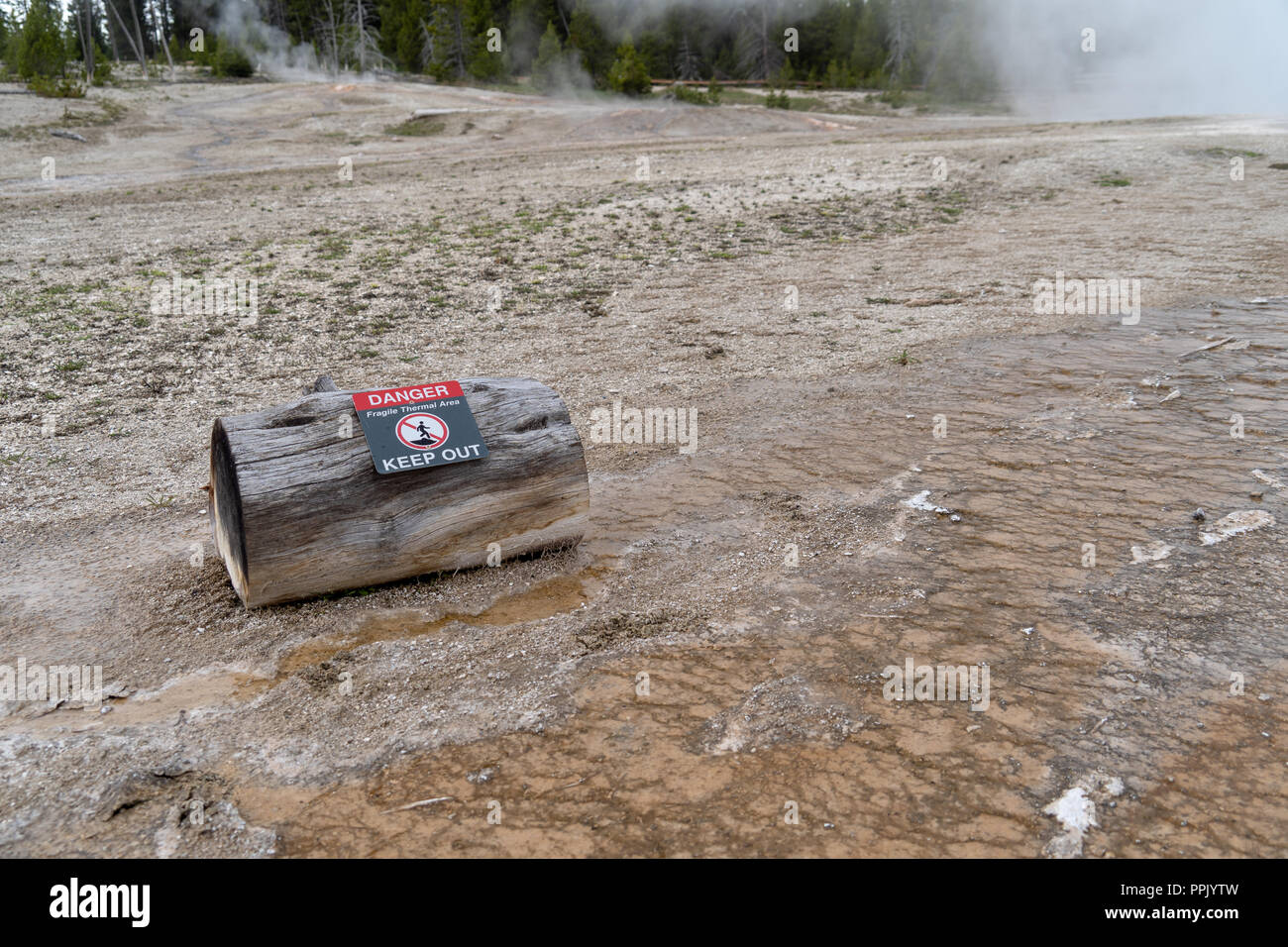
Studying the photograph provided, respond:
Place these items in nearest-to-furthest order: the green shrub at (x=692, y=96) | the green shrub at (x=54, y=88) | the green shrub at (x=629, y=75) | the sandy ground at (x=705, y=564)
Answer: the sandy ground at (x=705, y=564)
the green shrub at (x=54, y=88)
the green shrub at (x=692, y=96)
the green shrub at (x=629, y=75)

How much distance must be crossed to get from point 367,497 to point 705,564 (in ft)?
5.59

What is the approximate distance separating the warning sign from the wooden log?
60 millimetres

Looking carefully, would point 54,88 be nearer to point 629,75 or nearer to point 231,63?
point 231,63

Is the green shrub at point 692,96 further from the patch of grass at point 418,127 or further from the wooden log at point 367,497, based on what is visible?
the wooden log at point 367,497

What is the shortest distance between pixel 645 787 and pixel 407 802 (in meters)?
0.80

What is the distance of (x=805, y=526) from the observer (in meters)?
5.43

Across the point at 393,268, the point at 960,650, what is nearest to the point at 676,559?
the point at 960,650

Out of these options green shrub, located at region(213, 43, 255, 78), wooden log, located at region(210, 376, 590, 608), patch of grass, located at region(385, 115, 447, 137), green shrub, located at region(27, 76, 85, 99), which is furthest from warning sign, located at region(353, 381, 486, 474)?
green shrub, located at region(213, 43, 255, 78)

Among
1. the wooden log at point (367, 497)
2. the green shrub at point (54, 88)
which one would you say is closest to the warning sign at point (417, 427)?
the wooden log at point (367, 497)

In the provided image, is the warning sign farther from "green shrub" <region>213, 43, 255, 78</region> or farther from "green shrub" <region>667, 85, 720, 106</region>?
"green shrub" <region>213, 43, 255, 78</region>

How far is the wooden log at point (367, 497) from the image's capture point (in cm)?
440

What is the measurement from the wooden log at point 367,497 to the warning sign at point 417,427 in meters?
0.06

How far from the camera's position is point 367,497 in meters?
4.54

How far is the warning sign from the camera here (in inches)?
179
